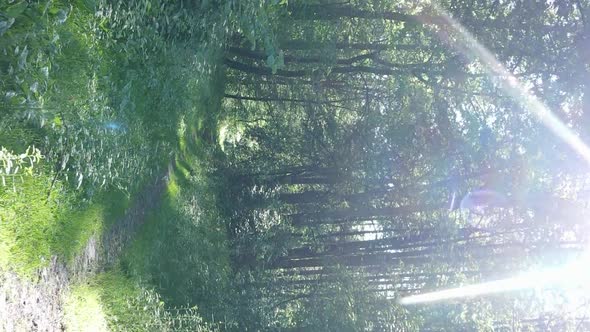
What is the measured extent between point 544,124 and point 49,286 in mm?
10230

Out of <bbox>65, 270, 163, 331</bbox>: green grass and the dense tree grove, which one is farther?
the dense tree grove

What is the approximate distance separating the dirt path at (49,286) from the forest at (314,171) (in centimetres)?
4

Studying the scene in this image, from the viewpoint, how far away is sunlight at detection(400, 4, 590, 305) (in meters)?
11.9

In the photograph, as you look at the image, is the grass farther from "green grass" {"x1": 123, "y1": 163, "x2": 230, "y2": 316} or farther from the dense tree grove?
the dense tree grove

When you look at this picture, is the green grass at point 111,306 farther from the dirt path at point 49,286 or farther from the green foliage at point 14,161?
the green foliage at point 14,161

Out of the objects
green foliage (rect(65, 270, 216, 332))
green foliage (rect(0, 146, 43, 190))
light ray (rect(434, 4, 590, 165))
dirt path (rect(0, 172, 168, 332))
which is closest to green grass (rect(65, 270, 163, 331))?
green foliage (rect(65, 270, 216, 332))

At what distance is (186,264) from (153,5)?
7.05m

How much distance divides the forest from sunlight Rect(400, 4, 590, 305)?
0.16 feet

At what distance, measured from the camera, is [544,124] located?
1202cm

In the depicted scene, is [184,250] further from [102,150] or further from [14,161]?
[14,161]

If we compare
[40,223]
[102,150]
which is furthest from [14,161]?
[102,150]

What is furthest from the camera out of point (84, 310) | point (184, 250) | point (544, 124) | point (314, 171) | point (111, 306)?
point (314, 171)

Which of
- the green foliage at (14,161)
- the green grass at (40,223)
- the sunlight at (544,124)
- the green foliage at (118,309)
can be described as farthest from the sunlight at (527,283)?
the green foliage at (14,161)

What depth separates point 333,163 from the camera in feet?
51.1
